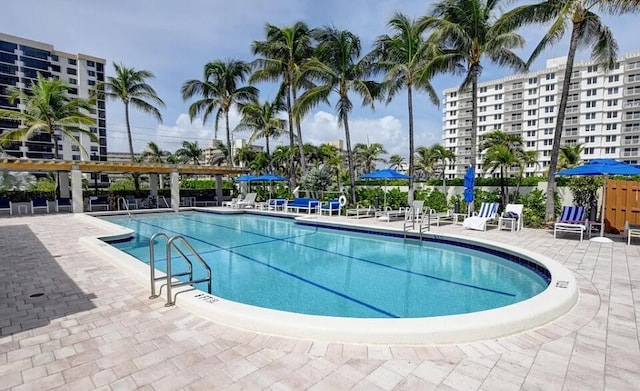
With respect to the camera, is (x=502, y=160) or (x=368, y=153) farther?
(x=368, y=153)

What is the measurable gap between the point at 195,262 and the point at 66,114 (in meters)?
17.6

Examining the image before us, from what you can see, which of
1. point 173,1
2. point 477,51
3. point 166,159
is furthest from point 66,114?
point 166,159

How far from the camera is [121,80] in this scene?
2348cm

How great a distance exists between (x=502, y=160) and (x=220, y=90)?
20.0 metres

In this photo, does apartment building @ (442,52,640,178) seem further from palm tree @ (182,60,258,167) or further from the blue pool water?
the blue pool water

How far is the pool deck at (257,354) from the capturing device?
2.62 meters

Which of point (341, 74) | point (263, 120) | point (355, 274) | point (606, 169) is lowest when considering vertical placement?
point (355, 274)

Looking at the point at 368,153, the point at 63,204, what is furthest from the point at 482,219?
the point at 368,153

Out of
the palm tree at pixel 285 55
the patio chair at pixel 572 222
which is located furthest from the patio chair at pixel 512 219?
the palm tree at pixel 285 55

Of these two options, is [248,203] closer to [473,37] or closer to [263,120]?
[263,120]

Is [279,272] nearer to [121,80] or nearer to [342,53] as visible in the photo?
[342,53]

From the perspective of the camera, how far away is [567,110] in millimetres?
53812

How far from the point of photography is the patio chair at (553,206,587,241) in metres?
9.30

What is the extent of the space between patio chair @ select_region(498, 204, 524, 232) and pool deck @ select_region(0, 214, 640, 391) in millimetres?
6492
